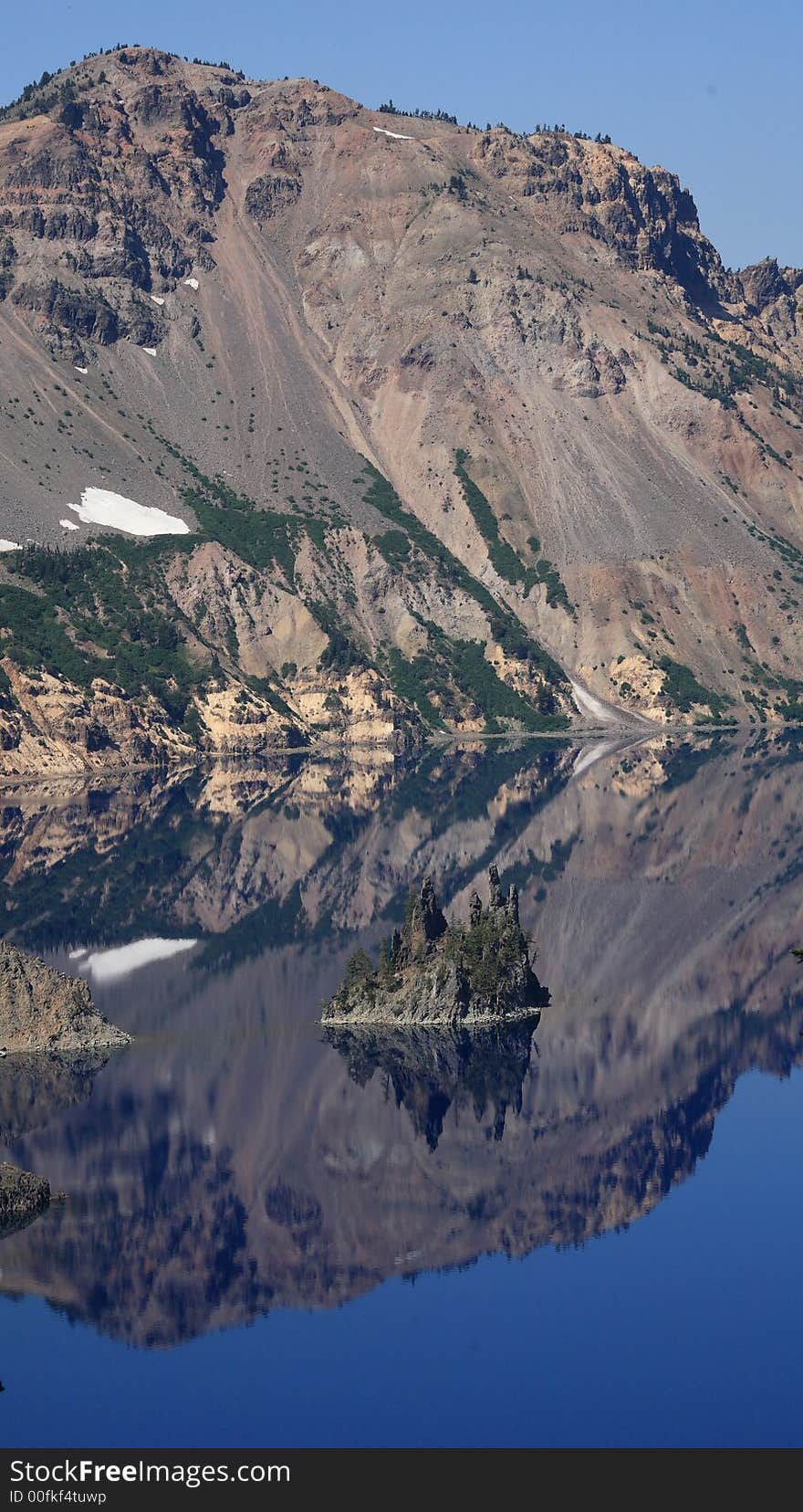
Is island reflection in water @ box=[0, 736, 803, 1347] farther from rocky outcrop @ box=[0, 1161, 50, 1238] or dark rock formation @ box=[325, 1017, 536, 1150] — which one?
rocky outcrop @ box=[0, 1161, 50, 1238]


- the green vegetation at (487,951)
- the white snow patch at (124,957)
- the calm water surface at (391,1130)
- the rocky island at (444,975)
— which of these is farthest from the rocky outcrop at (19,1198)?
the white snow patch at (124,957)

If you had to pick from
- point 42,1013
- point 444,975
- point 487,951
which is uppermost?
point 487,951

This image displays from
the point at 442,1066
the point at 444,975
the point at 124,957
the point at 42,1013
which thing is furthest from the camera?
the point at 124,957

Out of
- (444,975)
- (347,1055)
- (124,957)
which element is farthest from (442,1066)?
(124,957)

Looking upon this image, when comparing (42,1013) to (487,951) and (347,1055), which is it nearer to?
(347,1055)

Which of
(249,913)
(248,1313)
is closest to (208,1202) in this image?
(248,1313)

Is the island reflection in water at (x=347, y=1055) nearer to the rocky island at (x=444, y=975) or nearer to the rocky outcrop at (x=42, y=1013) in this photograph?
the rocky outcrop at (x=42, y=1013)
